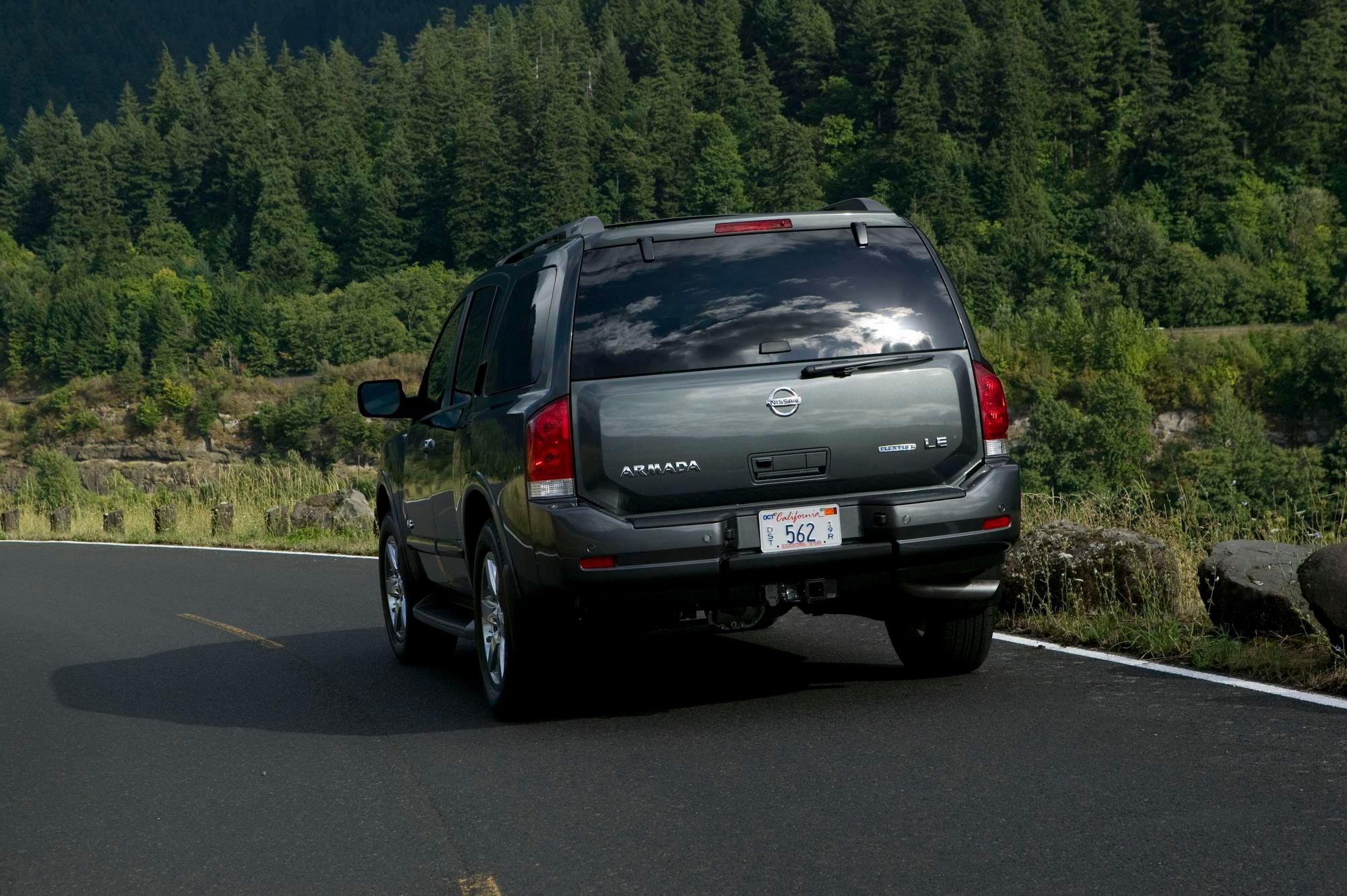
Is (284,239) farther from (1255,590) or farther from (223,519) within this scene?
(1255,590)

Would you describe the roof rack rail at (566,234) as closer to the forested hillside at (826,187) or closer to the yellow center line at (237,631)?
the yellow center line at (237,631)

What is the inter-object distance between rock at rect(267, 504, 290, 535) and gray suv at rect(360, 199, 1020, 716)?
15.6 m

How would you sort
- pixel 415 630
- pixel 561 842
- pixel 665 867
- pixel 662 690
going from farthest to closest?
pixel 415 630
pixel 662 690
pixel 561 842
pixel 665 867

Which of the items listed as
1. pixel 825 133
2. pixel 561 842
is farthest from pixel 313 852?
pixel 825 133

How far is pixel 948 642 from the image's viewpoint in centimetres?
789

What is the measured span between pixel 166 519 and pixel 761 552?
2045 centimetres

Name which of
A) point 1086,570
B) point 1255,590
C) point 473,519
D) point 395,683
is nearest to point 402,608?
point 395,683

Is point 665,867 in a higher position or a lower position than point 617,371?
lower

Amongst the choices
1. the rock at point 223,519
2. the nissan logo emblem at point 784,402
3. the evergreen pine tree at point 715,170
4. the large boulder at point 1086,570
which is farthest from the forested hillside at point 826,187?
the nissan logo emblem at point 784,402

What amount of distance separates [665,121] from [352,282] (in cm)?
3955

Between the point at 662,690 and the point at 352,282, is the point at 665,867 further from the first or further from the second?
the point at 352,282

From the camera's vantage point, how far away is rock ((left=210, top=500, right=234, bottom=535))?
23.8m

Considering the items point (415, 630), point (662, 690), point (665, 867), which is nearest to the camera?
point (665, 867)

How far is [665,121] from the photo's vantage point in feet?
581
